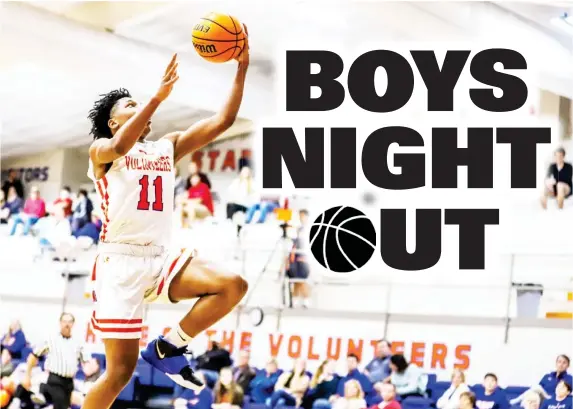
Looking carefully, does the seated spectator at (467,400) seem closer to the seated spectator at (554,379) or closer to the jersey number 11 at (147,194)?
the seated spectator at (554,379)

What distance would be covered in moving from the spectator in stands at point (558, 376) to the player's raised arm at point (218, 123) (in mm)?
4306

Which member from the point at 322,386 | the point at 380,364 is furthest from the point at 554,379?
the point at 322,386

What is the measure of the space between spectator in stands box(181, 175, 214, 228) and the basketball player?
5.55 meters

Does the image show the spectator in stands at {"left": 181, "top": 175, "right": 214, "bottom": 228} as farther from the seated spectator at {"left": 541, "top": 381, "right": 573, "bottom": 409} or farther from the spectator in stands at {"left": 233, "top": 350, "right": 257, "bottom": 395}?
the seated spectator at {"left": 541, "top": 381, "right": 573, "bottom": 409}

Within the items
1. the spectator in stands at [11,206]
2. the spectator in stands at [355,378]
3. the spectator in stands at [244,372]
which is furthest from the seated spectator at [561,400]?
the spectator in stands at [11,206]

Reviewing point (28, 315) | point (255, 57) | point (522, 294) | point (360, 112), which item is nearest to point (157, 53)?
point (255, 57)

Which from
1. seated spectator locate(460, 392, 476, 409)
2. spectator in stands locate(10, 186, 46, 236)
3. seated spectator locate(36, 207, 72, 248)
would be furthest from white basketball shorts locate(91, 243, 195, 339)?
spectator in stands locate(10, 186, 46, 236)

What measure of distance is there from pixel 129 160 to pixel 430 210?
12.4ft

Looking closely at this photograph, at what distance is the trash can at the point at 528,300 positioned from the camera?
8.90 metres

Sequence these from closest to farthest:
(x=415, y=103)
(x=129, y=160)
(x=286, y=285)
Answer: (x=129, y=160) < (x=415, y=103) < (x=286, y=285)

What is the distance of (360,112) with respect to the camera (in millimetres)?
7742

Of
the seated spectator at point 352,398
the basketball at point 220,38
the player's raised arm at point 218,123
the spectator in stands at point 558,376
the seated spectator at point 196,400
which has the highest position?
the basketball at point 220,38

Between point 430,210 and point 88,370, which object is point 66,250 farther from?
point 430,210

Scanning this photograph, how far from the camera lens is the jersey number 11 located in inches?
178
